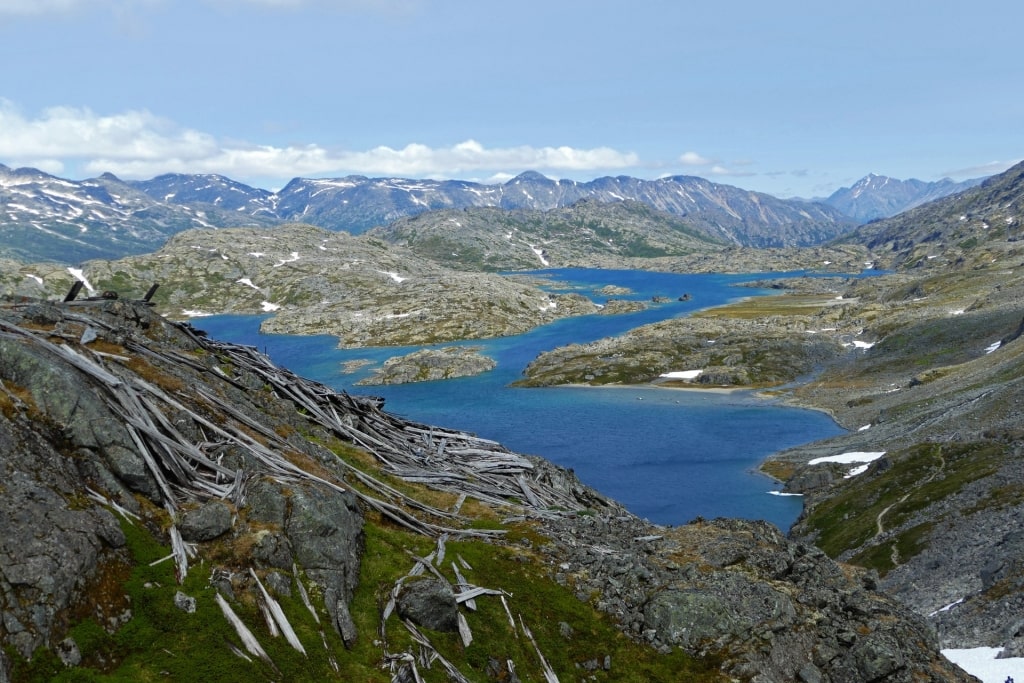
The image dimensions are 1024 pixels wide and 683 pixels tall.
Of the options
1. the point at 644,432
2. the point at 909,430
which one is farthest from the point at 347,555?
the point at 644,432

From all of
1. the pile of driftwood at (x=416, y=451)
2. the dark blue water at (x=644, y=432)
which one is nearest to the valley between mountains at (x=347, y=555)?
the pile of driftwood at (x=416, y=451)

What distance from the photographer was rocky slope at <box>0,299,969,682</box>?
1627 cm

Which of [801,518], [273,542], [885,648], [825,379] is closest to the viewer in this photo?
[273,542]

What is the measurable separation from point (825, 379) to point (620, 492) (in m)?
87.0

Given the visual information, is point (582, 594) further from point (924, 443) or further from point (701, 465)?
point (701, 465)

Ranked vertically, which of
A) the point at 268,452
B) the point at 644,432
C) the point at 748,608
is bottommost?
the point at 644,432

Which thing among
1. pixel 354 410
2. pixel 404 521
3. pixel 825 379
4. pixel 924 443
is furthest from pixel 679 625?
pixel 825 379

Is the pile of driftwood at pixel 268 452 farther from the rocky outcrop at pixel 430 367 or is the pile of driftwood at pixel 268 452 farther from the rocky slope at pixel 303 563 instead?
the rocky outcrop at pixel 430 367

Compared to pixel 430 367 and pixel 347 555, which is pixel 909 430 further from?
pixel 430 367

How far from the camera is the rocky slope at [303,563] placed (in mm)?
16266

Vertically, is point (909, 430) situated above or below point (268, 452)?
below

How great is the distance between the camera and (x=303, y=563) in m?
19.7

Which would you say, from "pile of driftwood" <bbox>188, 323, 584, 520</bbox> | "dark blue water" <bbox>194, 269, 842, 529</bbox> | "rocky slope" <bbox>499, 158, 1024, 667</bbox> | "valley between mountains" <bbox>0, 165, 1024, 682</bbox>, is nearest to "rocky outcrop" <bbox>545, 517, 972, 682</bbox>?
"valley between mountains" <bbox>0, 165, 1024, 682</bbox>

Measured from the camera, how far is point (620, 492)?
9250cm
